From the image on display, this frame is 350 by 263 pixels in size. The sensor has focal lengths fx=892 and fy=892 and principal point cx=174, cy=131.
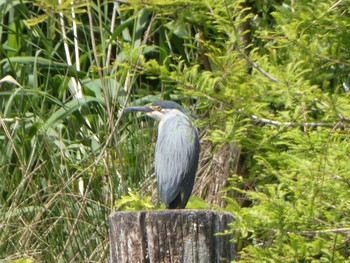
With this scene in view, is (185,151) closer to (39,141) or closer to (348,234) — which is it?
(348,234)

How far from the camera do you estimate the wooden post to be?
2953 millimetres

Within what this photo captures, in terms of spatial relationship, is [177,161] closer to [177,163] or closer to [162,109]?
[177,163]

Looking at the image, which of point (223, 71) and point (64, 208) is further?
point (64, 208)

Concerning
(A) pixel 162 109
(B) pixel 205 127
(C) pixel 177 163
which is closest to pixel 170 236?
(C) pixel 177 163

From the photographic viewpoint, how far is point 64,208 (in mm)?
4945

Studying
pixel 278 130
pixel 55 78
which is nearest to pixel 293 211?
pixel 278 130

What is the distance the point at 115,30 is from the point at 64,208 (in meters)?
1.54

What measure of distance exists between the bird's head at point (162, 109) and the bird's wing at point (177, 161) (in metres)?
0.33

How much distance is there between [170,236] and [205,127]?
212cm

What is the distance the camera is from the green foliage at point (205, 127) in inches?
134

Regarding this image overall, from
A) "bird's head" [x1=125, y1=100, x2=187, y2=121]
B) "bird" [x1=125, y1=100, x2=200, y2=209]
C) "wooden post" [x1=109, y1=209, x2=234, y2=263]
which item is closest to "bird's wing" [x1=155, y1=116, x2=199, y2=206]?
"bird" [x1=125, y1=100, x2=200, y2=209]

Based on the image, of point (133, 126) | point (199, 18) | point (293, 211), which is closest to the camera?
point (293, 211)

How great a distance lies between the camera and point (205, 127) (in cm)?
504

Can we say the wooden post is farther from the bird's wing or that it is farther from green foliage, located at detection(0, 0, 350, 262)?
the bird's wing
